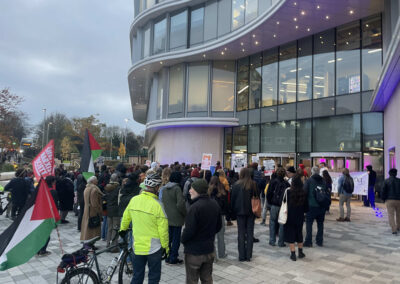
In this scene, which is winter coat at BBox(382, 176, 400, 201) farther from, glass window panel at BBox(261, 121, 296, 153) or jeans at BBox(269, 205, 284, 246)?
glass window panel at BBox(261, 121, 296, 153)

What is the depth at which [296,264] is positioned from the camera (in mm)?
6305

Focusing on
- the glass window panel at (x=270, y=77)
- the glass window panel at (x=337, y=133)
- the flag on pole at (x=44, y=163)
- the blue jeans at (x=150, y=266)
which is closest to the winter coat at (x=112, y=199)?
the flag on pole at (x=44, y=163)

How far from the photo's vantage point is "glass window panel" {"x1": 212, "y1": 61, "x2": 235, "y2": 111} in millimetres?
23984

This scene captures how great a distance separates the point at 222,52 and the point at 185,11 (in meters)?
5.74

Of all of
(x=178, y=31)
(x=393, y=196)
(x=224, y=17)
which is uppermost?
(x=224, y=17)

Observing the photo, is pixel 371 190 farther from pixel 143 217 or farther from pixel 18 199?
pixel 18 199

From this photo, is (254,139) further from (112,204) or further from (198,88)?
(112,204)

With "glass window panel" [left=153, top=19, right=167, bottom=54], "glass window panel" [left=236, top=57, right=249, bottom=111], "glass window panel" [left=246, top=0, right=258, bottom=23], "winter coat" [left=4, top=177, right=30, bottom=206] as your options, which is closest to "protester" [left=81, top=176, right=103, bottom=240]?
"winter coat" [left=4, top=177, right=30, bottom=206]

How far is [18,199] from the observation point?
9.27 meters

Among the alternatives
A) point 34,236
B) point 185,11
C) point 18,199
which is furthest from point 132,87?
point 34,236

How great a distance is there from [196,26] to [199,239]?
2308 centimetres

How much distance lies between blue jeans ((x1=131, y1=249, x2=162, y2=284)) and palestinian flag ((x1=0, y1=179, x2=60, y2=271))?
1.30 meters

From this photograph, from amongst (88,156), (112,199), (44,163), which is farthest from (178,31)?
(112,199)

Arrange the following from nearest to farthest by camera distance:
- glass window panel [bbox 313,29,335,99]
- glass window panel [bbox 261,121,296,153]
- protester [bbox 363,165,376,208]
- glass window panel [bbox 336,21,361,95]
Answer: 1. protester [bbox 363,165,376,208]
2. glass window panel [bbox 336,21,361,95]
3. glass window panel [bbox 313,29,335,99]
4. glass window panel [bbox 261,121,296,153]
